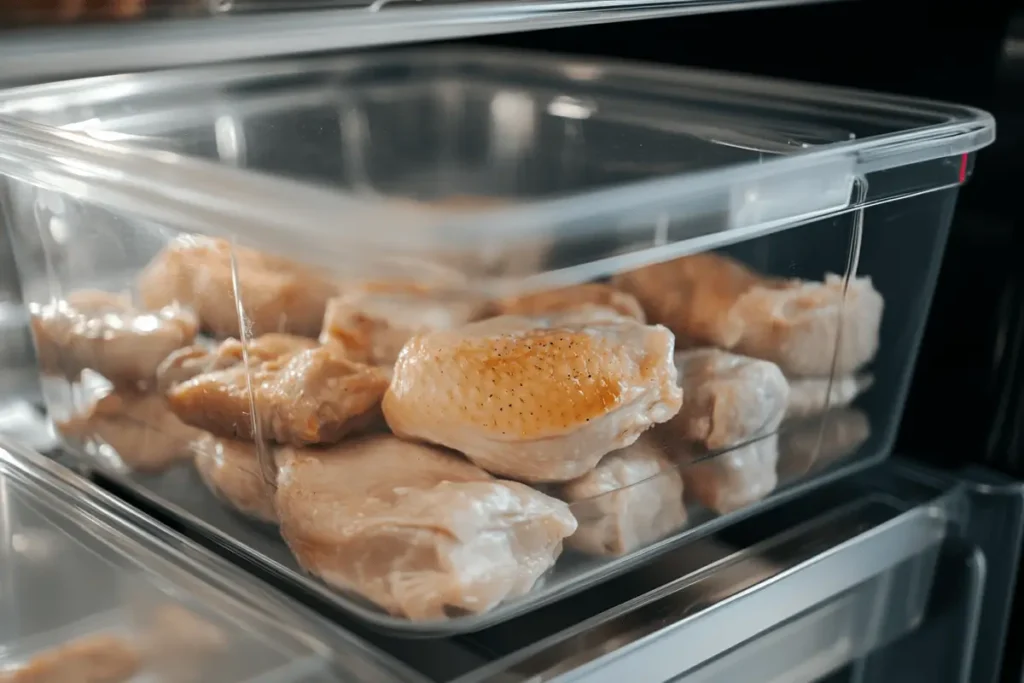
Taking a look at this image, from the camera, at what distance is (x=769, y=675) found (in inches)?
20.9

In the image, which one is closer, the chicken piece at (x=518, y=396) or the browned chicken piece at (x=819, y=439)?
the chicken piece at (x=518, y=396)

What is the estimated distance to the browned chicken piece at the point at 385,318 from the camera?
40cm

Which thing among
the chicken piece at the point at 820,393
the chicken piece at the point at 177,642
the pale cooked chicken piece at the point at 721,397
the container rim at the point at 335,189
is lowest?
the chicken piece at the point at 177,642

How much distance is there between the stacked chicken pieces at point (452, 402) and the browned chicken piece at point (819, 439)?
11mm

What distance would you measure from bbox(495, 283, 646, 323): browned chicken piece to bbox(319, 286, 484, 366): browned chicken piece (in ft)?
0.11

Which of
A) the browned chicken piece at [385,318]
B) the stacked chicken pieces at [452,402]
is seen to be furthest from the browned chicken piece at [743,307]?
the browned chicken piece at [385,318]

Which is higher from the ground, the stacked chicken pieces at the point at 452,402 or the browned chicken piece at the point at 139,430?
the stacked chicken pieces at the point at 452,402

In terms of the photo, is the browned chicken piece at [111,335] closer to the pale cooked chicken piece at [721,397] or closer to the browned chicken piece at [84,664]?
the browned chicken piece at [84,664]

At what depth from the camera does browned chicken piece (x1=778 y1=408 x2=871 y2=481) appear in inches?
21.9

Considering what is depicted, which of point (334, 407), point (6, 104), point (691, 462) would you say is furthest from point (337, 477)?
point (6, 104)

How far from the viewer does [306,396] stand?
1.50ft

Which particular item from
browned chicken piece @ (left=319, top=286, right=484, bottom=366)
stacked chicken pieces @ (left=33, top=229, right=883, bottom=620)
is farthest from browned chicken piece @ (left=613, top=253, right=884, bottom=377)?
browned chicken piece @ (left=319, top=286, right=484, bottom=366)

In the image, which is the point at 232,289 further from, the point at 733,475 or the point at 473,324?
the point at 733,475

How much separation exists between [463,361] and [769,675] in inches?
9.5
